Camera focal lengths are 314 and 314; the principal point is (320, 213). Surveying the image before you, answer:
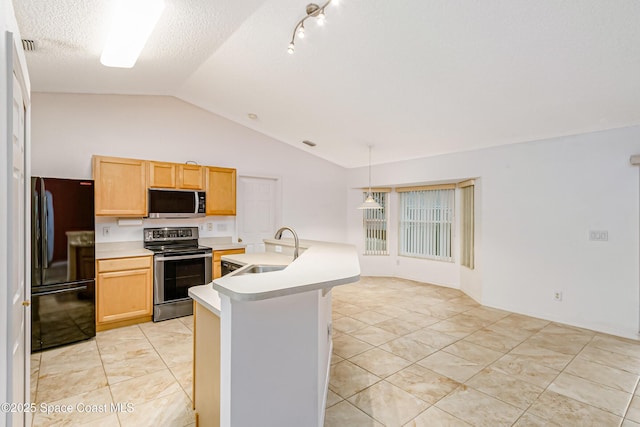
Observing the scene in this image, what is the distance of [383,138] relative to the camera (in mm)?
4898

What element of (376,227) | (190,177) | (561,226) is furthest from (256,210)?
(561,226)

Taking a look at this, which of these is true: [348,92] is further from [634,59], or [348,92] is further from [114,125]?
[114,125]

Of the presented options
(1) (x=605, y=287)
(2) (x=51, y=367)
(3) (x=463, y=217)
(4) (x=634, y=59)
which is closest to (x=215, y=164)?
(2) (x=51, y=367)

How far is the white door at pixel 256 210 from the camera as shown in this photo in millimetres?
5391

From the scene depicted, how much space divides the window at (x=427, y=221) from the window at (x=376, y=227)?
0.34 m

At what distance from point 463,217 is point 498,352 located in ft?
9.21

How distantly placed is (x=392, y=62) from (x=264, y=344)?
2.74 metres

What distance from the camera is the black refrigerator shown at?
2.97 meters

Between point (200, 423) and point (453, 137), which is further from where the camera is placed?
point (453, 137)

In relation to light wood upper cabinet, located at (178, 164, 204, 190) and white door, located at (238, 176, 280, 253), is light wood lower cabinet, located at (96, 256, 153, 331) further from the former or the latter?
white door, located at (238, 176, 280, 253)

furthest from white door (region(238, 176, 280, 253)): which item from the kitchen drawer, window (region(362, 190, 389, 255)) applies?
window (region(362, 190, 389, 255))

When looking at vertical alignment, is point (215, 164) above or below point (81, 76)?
below

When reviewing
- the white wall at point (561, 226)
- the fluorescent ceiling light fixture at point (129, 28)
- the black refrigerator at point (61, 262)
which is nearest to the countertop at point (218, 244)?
the black refrigerator at point (61, 262)

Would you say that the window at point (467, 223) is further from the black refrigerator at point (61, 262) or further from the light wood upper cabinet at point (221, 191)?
the black refrigerator at point (61, 262)
